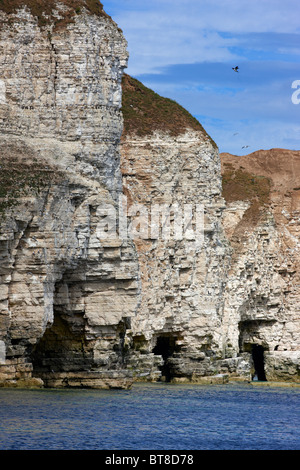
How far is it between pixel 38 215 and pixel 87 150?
297 inches

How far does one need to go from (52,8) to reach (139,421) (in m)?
26.1

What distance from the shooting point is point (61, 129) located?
203 feet

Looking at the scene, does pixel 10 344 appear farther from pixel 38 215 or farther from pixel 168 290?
pixel 168 290

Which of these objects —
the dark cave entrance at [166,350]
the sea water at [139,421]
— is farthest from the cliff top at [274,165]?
the sea water at [139,421]

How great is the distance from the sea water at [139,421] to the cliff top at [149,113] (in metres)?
24.5

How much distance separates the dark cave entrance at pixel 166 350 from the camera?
82.1 m

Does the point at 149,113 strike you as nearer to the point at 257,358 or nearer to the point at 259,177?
the point at 259,177

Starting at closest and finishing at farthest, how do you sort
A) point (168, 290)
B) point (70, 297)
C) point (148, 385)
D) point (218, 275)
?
point (70, 297), point (148, 385), point (168, 290), point (218, 275)

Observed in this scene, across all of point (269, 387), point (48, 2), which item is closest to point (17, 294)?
point (48, 2)

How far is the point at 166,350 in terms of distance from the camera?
86.1 m

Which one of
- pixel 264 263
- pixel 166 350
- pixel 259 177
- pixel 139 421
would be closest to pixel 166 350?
pixel 166 350

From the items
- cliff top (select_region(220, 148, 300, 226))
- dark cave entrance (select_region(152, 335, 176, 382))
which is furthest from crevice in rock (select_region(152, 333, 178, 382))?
cliff top (select_region(220, 148, 300, 226))

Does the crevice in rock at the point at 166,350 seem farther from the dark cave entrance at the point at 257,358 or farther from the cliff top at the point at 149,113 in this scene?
the dark cave entrance at the point at 257,358

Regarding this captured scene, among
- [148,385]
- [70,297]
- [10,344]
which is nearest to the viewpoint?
[10,344]
